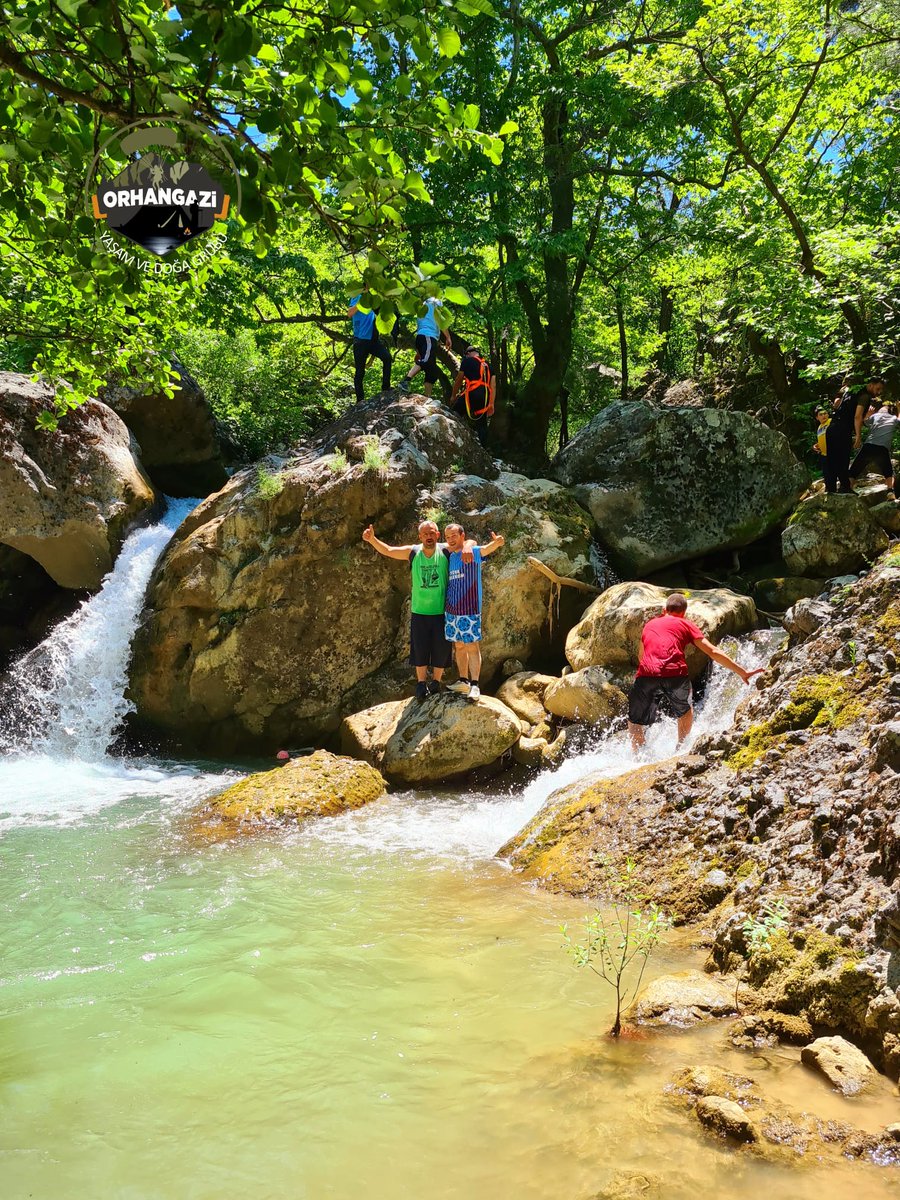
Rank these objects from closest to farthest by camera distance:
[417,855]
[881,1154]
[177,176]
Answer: [881,1154], [177,176], [417,855]

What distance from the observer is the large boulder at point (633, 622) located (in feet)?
30.3

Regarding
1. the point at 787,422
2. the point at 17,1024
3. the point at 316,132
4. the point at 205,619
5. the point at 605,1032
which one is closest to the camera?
the point at 316,132

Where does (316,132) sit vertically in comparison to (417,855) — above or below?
above

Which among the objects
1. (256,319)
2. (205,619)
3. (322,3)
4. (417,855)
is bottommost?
(417,855)

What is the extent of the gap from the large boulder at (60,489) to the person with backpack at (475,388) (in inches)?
234

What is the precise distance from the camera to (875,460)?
11641mm

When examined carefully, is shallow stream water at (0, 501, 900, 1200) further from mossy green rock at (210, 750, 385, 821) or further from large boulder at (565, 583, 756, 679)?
large boulder at (565, 583, 756, 679)

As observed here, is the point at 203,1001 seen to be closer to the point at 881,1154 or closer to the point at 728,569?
the point at 881,1154

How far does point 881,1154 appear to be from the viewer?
2344 millimetres

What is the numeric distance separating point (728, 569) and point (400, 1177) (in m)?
11.4

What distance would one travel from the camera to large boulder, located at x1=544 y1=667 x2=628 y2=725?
8.98 metres

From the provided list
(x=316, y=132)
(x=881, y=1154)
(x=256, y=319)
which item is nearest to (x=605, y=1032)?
(x=881, y=1154)

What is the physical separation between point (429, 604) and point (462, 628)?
0.51 meters

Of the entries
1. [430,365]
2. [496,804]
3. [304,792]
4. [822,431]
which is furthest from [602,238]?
[304,792]
